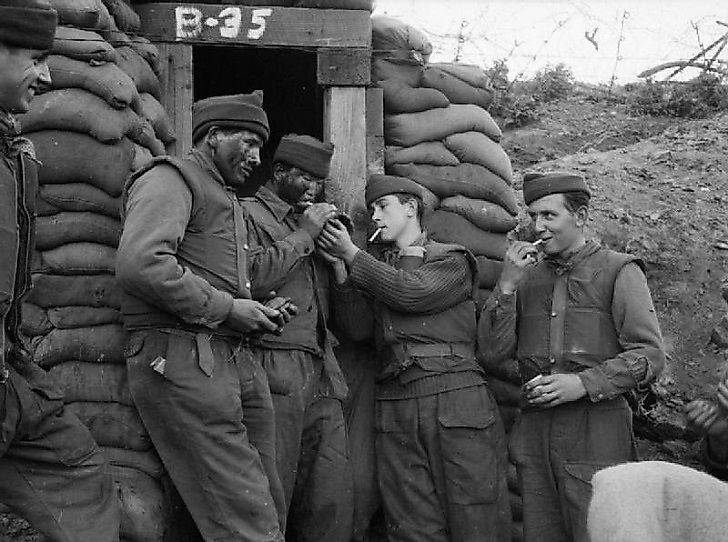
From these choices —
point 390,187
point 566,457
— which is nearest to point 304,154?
point 390,187

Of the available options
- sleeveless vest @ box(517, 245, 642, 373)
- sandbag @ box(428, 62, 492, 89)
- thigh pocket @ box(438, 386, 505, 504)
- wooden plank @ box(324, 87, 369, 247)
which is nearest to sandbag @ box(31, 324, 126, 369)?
thigh pocket @ box(438, 386, 505, 504)

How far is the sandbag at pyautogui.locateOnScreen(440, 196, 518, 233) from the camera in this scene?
6230 millimetres

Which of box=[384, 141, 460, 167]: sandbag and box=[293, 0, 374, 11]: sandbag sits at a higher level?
box=[293, 0, 374, 11]: sandbag

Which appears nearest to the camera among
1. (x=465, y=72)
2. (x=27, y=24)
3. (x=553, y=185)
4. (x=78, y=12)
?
(x=27, y=24)

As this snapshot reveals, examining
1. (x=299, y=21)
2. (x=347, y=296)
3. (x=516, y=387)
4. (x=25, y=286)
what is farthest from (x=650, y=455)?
(x=25, y=286)

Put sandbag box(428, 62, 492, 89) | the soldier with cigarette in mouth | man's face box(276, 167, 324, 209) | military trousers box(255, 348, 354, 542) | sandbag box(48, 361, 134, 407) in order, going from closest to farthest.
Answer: sandbag box(48, 361, 134, 407) < the soldier with cigarette in mouth < military trousers box(255, 348, 354, 542) < man's face box(276, 167, 324, 209) < sandbag box(428, 62, 492, 89)

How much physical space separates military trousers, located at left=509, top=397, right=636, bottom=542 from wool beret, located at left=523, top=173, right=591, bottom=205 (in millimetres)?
1004

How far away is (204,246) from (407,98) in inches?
89.1

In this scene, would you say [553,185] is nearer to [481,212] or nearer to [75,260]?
[481,212]

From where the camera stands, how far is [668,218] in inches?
293

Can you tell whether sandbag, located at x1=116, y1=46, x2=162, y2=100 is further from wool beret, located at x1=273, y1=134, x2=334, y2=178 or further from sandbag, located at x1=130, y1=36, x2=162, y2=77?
wool beret, located at x1=273, y1=134, x2=334, y2=178

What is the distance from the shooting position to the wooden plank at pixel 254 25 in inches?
239

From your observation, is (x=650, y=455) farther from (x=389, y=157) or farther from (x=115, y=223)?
(x=115, y=223)

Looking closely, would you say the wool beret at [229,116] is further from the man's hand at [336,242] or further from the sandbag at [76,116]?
the man's hand at [336,242]
